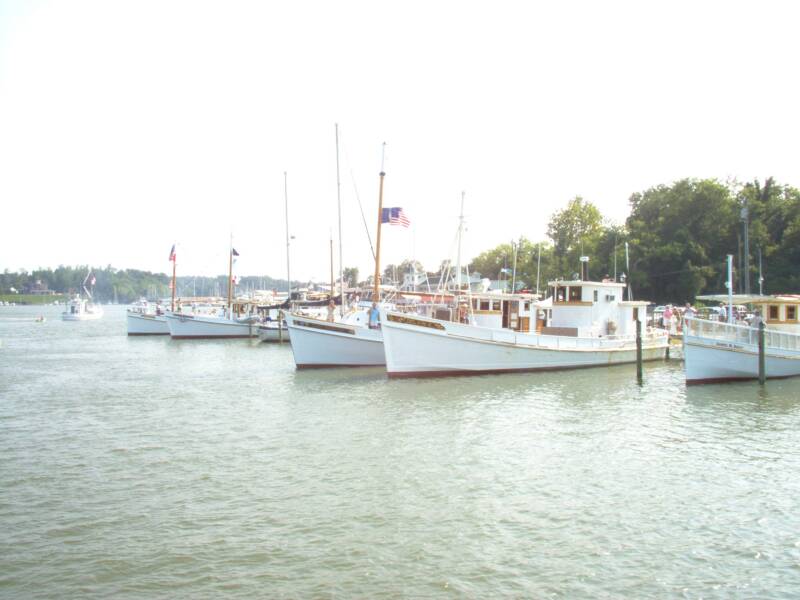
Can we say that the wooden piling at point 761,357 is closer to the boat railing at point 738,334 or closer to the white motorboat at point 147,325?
the boat railing at point 738,334

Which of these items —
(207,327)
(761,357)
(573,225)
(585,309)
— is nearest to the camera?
(761,357)

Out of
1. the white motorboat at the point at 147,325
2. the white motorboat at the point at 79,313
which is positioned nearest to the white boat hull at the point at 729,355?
the white motorboat at the point at 147,325

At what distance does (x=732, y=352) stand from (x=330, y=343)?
1764 centimetres

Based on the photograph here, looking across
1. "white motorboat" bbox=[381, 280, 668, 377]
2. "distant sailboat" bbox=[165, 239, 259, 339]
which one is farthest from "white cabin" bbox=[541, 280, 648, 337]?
"distant sailboat" bbox=[165, 239, 259, 339]

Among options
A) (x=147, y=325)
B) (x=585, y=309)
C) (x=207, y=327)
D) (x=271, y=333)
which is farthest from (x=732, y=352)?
(x=147, y=325)

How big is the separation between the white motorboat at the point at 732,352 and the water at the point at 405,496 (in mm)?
1447

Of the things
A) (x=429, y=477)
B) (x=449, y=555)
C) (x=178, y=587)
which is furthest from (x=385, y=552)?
(x=429, y=477)

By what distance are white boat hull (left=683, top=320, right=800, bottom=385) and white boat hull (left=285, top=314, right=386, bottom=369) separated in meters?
14.5

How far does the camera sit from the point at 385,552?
9391mm

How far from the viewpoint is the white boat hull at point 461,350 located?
27078 mm

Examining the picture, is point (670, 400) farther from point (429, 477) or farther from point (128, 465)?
point (128, 465)

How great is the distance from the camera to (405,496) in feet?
38.8

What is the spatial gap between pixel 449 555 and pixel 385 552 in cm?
90

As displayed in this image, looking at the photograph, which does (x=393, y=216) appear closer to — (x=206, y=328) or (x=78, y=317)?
(x=206, y=328)
